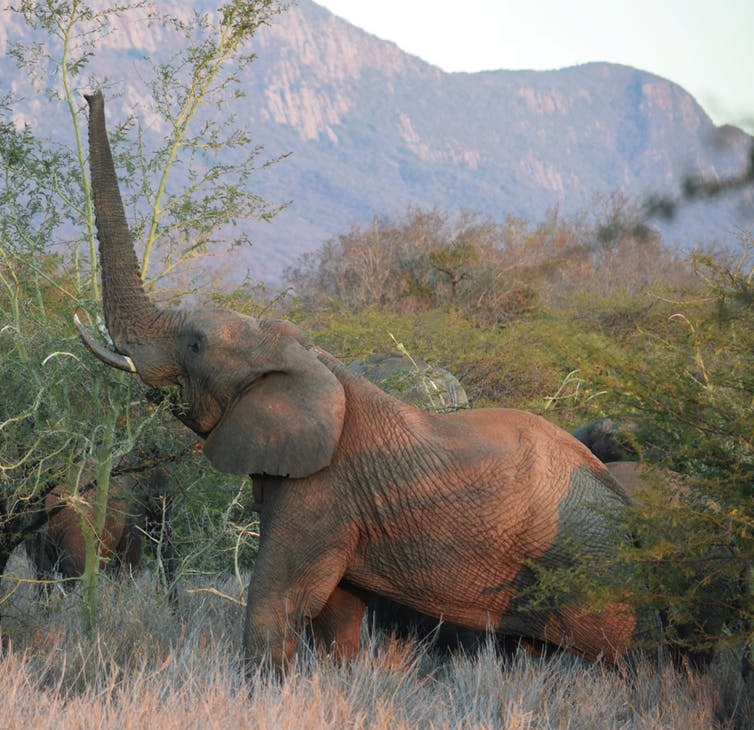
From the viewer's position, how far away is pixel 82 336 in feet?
17.8

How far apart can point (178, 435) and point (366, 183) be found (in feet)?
603

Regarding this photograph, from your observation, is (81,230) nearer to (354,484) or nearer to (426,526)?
(354,484)

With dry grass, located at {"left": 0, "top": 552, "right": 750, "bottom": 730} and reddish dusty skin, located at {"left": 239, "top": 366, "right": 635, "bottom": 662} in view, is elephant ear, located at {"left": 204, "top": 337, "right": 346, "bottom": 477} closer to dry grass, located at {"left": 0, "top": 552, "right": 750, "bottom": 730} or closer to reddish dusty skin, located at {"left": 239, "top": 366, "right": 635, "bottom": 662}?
reddish dusty skin, located at {"left": 239, "top": 366, "right": 635, "bottom": 662}

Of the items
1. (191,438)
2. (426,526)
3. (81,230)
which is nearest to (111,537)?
(191,438)

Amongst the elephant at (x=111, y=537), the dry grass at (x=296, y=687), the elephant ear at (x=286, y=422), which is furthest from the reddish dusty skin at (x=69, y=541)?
the elephant ear at (x=286, y=422)

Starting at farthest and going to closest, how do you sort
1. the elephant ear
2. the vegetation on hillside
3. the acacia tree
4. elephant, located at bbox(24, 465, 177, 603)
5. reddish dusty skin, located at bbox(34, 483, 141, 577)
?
reddish dusty skin, located at bbox(34, 483, 141, 577) → elephant, located at bbox(24, 465, 177, 603) → the acacia tree → the elephant ear → the vegetation on hillside

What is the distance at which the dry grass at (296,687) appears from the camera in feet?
14.0

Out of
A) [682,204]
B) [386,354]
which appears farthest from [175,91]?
[386,354]

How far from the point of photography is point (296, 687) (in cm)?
475

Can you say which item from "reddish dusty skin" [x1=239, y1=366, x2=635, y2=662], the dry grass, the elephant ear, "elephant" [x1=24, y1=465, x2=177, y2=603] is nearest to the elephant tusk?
the elephant ear

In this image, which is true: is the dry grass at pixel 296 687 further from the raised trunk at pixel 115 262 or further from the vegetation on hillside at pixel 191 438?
the raised trunk at pixel 115 262

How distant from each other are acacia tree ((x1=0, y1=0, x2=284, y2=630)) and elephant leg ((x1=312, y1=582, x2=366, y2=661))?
1.14 metres

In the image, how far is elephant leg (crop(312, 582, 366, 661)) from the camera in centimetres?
575

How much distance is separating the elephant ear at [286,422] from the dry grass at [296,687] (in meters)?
0.83
